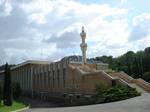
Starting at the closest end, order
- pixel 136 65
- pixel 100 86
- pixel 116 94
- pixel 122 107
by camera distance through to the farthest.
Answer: pixel 122 107, pixel 116 94, pixel 100 86, pixel 136 65

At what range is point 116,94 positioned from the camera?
34031 millimetres

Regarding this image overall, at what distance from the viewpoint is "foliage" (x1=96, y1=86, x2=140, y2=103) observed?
110ft

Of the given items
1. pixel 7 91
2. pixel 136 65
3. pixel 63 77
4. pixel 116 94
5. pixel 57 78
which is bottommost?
pixel 116 94

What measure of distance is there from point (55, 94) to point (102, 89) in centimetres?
1593

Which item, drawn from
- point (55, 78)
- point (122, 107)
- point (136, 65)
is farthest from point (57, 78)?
point (136, 65)

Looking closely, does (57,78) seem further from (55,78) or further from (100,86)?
(100,86)

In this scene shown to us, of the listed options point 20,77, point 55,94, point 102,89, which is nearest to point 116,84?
point 102,89

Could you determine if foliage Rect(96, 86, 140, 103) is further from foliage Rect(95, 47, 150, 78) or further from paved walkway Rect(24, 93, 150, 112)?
foliage Rect(95, 47, 150, 78)

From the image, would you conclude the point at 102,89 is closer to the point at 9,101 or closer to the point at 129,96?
the point at 129,96

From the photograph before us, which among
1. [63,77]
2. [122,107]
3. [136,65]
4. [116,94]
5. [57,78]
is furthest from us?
[136,65]

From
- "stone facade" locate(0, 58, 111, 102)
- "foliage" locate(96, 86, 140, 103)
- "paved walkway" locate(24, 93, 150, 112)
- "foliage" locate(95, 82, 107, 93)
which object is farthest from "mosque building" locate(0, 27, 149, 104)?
"paved walkway" locate(24, 93, 150, 112)

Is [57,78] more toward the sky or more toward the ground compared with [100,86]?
more toward the sky

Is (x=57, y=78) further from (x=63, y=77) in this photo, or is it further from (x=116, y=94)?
(x=116, y=94)

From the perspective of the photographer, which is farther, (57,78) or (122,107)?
(57,78)
